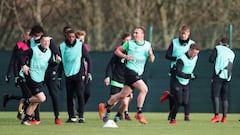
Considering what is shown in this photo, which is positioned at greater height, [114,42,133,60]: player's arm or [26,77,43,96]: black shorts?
[114,42,133,60]: player's arm

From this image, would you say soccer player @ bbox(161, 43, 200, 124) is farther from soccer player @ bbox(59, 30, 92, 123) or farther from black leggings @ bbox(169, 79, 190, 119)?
soccer player @ bbox(59, 30, 92, 123)

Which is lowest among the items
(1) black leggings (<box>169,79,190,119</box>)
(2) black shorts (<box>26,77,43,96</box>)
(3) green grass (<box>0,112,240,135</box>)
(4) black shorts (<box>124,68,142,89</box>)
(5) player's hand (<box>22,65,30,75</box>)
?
(3) green grass (<box>0,112,240,135</box>)

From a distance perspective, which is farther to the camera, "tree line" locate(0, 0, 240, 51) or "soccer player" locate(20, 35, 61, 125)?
"tree line" locate(0, 0, 240, 51)

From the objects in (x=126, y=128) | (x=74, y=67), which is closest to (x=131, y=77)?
(x=126, y=128)

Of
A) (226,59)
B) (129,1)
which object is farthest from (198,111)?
(129,1)

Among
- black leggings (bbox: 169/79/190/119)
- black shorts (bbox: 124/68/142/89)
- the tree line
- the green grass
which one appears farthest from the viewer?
the tree line

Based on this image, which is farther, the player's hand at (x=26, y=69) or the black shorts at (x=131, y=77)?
the black shorts at (x=131, y=77)

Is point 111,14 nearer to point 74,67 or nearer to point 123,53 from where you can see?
point 74,67

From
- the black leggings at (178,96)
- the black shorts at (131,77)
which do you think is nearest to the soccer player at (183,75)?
the black leggings at (178,96)

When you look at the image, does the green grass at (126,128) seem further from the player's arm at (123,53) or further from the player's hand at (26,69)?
the player's arm at (123,53)

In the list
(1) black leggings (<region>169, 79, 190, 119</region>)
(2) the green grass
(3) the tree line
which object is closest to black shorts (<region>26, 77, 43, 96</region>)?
(2) the green grass

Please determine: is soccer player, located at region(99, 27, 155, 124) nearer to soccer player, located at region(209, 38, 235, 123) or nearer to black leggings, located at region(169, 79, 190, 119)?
black leggings, located at region(169, 79, 190, 119)

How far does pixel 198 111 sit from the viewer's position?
2981cm

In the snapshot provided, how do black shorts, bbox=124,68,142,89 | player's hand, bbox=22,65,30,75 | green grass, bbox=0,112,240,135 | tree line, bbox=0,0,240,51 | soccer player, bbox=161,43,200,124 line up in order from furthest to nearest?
tree line, bbox=0,0,240,51 < soccer player, bbox=161,43,200,124 < black shorts, bbox=124,68,142,89 < player's hand, bbox=22,65,30,75 < green grass, bbox=0,112,240,135
